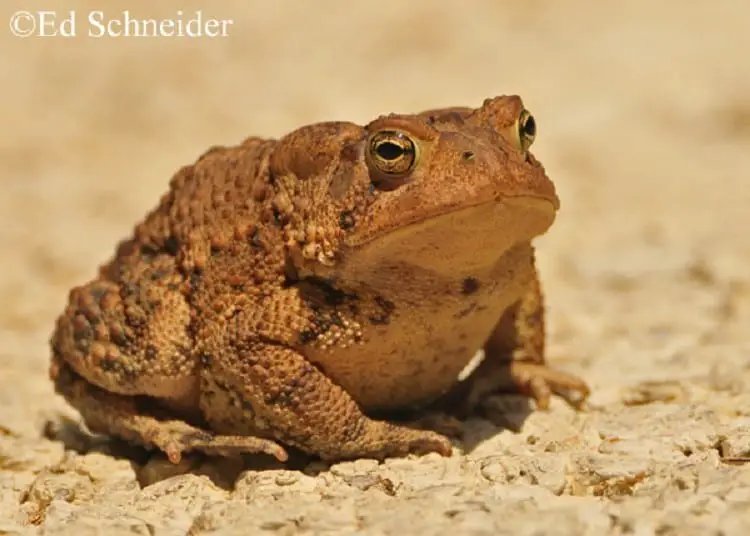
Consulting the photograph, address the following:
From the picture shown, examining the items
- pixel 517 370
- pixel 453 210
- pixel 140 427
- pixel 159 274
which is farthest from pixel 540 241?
pixel 453 210

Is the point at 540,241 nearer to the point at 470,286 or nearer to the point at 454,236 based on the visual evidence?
the point at 470,286

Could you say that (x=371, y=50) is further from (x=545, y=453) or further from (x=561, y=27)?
(x=545, y=453)

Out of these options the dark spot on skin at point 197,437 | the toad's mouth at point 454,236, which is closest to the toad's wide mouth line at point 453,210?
the toad's mouth at point 454,236

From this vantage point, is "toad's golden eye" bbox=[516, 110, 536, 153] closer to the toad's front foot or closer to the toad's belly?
the toad's belly

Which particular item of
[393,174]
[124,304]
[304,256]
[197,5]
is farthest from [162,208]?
[197,5]
